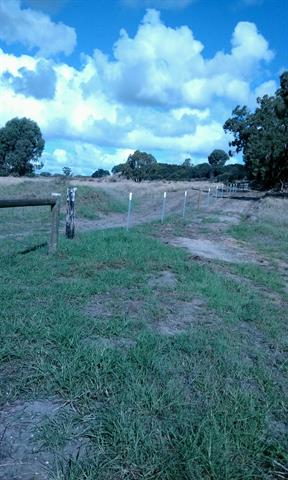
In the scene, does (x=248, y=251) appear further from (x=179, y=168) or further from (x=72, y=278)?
(x=179, y=168)

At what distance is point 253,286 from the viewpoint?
25.2 ft

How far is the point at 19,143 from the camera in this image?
66.4m

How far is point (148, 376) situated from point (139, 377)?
0.34 feet

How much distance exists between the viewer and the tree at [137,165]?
9306cm

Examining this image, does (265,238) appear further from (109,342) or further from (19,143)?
(19,143)

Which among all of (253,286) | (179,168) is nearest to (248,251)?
(253,286)

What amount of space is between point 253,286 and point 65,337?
4.34 meters

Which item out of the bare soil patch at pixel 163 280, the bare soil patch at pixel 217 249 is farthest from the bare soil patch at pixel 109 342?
the bare soil patch at pixel 217 249

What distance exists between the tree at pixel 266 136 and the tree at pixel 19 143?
31433 millimetres

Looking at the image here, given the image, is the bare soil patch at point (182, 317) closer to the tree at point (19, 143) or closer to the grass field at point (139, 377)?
the grass field at point (139, 377)

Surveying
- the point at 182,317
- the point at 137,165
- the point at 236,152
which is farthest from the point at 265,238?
the point at 137,165

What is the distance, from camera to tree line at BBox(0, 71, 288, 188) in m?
39.4

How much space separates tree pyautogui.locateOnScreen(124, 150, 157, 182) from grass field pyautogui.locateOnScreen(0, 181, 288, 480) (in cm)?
8741

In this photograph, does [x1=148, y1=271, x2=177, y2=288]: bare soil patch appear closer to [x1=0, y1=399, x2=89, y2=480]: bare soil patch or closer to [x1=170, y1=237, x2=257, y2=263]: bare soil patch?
[x1=170, y1=237, x2=257, y2=263]: bare soil patch
